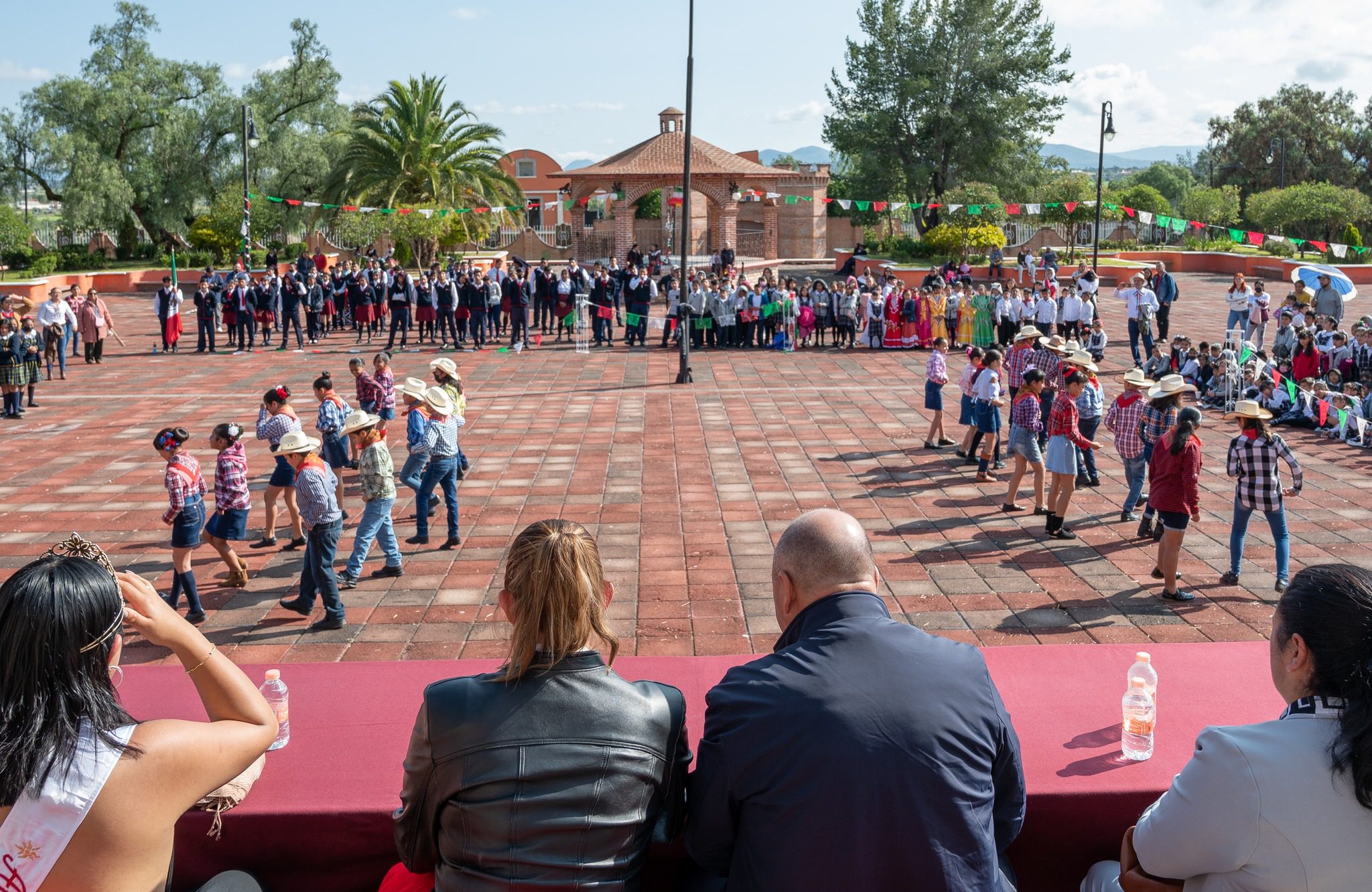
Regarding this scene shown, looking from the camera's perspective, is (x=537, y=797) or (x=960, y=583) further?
(x=960, y=583)

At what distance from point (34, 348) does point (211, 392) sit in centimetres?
268

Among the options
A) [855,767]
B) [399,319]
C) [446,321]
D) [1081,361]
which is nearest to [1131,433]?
[1081,361]

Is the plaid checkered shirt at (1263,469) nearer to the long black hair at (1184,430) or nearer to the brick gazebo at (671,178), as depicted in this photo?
the long black hair at (1184,430)

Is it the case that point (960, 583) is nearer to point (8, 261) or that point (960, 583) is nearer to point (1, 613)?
point (1, 613)

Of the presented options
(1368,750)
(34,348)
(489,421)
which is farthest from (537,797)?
(34,348)

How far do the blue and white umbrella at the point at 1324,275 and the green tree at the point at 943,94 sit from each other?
22.3m

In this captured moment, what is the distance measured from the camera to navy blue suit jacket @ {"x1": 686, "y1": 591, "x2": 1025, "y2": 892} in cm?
247

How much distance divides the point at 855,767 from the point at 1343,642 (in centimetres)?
111

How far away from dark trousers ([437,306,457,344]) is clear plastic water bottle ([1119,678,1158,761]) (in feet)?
71.7

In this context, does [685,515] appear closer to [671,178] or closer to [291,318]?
[291,318]

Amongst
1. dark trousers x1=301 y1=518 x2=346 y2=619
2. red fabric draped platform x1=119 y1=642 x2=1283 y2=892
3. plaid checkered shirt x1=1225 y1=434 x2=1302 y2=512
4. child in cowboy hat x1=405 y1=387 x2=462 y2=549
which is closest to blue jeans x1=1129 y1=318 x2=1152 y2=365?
plaid checkered shirt x1=1225 y1=434 x2=1302 y2=512

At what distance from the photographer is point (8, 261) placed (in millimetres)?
38000

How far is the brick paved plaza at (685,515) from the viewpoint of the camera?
853 centimetres

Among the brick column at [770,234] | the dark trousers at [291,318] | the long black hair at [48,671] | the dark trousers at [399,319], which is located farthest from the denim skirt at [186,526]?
the brick column at [770,234]
